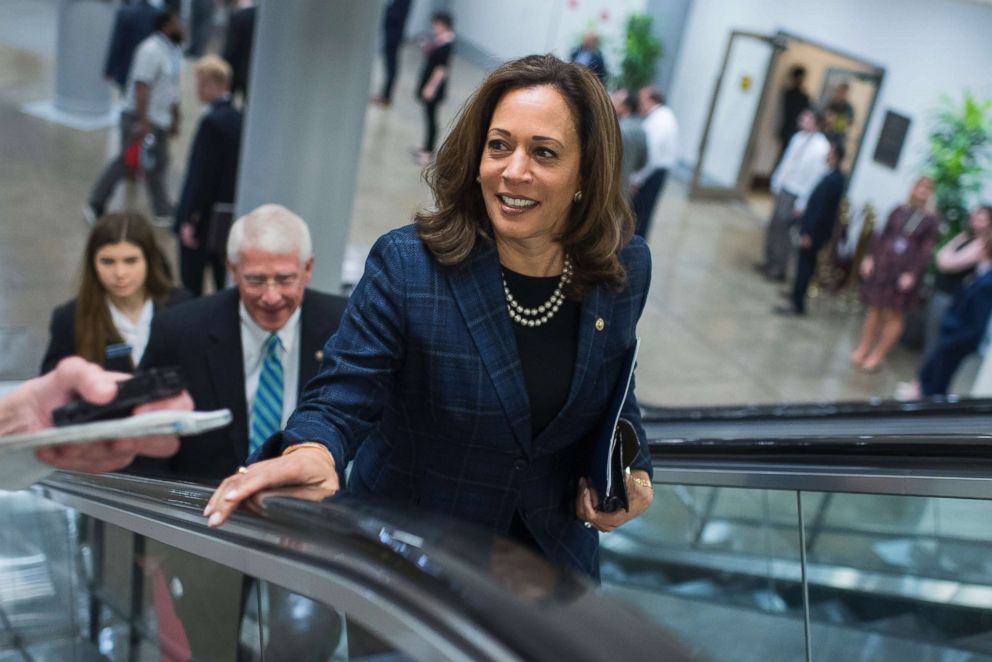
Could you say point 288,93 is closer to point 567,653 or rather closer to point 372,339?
point 372,339

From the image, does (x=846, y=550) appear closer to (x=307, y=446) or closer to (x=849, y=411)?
(x=849, y=411)

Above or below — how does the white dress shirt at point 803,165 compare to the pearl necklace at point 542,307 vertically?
below

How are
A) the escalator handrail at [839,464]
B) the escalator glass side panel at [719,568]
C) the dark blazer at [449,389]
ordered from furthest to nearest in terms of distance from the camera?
the escalator glass side panel at [719,568]
the escalator handrail at [839,464]
the dark blazer at [449,389]

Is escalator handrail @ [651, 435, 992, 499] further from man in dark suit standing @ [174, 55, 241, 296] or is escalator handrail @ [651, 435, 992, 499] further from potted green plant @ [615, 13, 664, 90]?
potted green plant @ [615, 13, 664, 90]

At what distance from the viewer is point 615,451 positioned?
7.80 feet

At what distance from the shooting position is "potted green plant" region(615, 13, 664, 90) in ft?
52.9

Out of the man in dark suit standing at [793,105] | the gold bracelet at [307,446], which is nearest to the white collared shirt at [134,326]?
the gold bracelet at [307,446]

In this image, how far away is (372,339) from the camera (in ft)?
7.01

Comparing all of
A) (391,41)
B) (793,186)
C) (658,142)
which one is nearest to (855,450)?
(658,142)

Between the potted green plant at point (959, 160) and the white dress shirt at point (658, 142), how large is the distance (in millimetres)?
2649

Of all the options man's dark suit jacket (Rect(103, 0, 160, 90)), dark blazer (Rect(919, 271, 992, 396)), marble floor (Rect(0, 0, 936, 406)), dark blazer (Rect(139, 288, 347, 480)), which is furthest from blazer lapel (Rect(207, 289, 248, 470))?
man's dark suit jacket (Rect(103, 0, 160, 90))

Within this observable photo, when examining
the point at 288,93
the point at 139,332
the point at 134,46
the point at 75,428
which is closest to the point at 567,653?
the point at 75,428

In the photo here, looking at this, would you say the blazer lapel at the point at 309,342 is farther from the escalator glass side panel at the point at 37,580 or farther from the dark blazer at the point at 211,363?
the escalator glass side panel at the point at 37,580

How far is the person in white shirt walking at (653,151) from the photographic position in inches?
456
